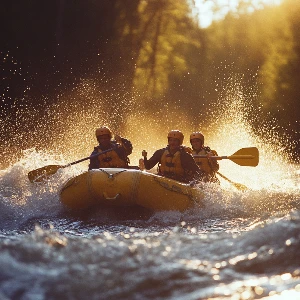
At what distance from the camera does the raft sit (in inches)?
298

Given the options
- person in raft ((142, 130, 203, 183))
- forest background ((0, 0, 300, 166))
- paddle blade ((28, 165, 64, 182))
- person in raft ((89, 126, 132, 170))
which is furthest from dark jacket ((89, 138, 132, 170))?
forest background ((0, 0, 300, 166))

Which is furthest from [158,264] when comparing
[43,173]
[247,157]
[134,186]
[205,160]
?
[247,157]

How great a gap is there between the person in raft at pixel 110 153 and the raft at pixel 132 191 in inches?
52.4

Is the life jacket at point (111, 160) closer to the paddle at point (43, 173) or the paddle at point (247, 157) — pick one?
the paddle at point (43, 173)

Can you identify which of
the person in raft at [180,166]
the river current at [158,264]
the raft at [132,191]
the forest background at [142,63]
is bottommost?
the river current at [158,264]

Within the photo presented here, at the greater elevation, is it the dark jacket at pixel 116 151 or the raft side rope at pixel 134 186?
the dark jacket at pixel 116 151

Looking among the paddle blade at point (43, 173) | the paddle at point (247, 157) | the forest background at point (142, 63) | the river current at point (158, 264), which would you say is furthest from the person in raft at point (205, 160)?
the forest background at point (142, 63)

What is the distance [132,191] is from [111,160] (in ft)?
5.46

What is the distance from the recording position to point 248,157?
987 centimetres

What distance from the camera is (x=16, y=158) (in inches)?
712

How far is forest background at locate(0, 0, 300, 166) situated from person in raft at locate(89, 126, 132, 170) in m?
8.72

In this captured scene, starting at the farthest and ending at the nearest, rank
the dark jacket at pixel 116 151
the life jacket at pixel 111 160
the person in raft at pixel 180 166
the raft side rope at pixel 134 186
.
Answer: the dark jacket at pixel 116 151 < the life jacket at pixel 111 160 < the person in raft at pixel 180 166 < the raft side rope at pixel 134 186

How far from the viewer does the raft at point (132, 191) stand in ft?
24.8

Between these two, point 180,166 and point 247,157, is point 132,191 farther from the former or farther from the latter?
point 247,157
